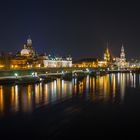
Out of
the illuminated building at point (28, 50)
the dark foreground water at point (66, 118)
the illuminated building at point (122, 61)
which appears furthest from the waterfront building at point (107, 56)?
the dark foreground water at point (66, 118)

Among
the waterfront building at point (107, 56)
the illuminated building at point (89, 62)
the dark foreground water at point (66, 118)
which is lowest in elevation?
the dark foreground water at point (66, 118)

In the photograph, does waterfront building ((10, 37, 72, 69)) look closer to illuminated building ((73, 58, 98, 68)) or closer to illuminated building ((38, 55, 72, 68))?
illuminated building ((38, 55, 72, 68))

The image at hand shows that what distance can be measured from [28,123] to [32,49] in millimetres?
90697

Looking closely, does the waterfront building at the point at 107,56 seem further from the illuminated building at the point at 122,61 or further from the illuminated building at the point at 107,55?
the illuminated building at the point at 122,61

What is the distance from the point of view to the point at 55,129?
1644 centimetres

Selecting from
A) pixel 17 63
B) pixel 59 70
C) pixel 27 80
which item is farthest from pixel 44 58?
pixel 27 80

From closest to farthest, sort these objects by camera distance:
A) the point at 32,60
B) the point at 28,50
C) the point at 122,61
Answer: the point at 32,60 < the point at 28,50 < the point at 122,61

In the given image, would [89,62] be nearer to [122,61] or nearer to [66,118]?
[122,61]

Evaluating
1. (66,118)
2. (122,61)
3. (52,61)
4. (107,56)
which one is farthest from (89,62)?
(66,118)

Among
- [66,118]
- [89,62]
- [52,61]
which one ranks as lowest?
[66,118]

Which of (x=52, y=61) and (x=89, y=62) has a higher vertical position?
(x=52, y=61)

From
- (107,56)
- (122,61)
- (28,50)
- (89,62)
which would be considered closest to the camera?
(28,50)

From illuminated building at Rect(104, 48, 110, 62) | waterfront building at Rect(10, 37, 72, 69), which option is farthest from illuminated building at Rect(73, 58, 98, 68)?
illuminated building at Rect(104, 48, 110, 62)

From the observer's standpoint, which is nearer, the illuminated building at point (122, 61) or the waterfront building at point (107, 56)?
the waterfront building at point (107, 56)
